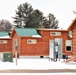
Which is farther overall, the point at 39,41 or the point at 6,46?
the point at 6,46

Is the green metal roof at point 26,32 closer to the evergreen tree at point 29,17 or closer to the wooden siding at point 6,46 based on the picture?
the wooden siding at point 6,46

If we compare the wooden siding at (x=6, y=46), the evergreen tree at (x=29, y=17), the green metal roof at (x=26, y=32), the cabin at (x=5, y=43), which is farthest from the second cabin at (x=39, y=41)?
Answer: the evergreen tree at (x=29, y=17)

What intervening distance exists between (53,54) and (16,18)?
212 feet

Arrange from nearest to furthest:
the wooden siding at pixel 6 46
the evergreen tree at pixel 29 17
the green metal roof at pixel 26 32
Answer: the green metal roof at pixel 26 32 → the wooden siding at pixel 6 46 → the evergreen tree at pixel 29 17

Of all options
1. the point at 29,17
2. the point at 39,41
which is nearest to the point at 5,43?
the point at 39,41

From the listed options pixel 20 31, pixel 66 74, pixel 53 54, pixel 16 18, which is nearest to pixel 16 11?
pixel 16 18

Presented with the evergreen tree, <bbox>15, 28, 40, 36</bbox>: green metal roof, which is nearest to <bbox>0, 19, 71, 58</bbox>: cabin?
<bbox>15, 28, 40, 36</bbox>: green metal roof

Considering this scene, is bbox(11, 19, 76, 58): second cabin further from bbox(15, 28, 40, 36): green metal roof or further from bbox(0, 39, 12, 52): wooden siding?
bbox(0, 39, 12, 52): wooden siding

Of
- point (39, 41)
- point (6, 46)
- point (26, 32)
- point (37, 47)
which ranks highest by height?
point (26, 32)

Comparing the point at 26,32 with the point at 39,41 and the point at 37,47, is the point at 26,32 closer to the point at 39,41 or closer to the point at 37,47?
the point at 39,41

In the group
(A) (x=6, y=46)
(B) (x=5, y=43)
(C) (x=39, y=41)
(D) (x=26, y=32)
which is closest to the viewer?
(C) (x=39, y=41)

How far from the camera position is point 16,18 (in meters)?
101

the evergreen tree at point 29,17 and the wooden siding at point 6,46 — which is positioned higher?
the evergreen tree at point 29,17

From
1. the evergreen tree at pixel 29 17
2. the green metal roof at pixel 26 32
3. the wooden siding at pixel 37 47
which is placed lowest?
the wooden siding at pixel 37 47
